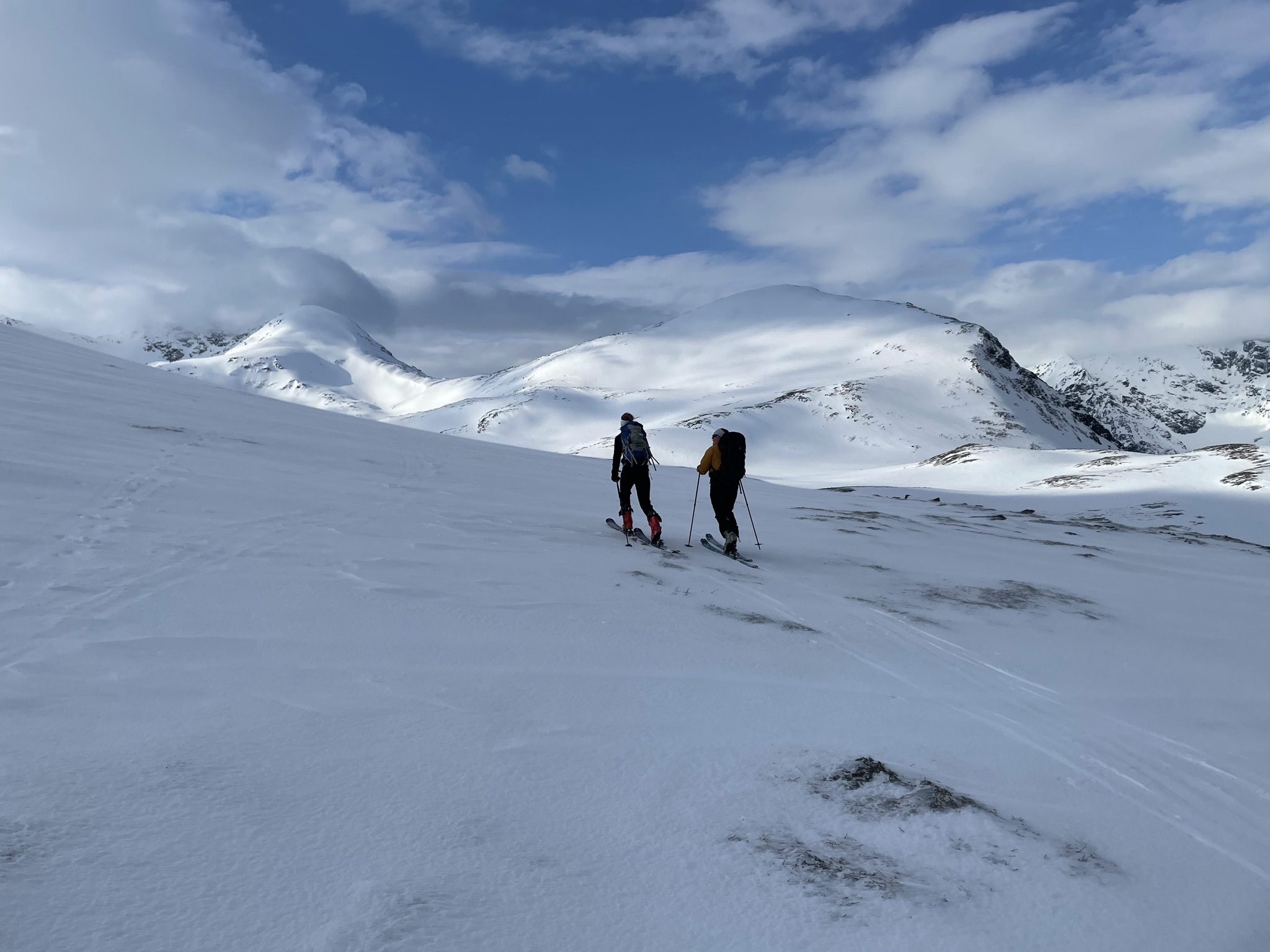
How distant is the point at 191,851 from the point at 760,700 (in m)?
3.47

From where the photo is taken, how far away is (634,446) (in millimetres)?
12125

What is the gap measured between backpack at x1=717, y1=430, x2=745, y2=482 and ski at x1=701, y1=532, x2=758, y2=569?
1.02 metres

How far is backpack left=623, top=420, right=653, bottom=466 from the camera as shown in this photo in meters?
12.1

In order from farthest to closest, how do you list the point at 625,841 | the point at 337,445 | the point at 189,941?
the point at 337,445
the point at 625,841
the point at 189,941

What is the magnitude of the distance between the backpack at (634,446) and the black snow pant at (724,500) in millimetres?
1164

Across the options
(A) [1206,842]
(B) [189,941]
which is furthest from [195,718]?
(A) [1206,842]

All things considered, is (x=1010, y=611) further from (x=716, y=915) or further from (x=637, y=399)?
(x=637, y=399)

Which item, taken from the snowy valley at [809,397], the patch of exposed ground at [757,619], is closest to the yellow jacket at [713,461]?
the patch of exposed ground at [757,619]

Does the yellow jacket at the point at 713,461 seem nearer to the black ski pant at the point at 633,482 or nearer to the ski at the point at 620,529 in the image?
the black ski pant at the point at 633,482

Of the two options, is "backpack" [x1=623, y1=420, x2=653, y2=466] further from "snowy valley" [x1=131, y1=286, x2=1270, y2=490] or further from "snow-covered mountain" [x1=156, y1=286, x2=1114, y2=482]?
"snow-covered mountain" [x1=156, y1=286, x2=1114, y2=482]

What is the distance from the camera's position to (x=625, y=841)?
3.26m

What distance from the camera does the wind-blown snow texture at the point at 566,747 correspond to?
2.77 m

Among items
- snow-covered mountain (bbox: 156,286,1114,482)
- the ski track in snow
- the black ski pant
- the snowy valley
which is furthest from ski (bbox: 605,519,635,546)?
snow-covered mountain (bbox: 156,286,1114,482)

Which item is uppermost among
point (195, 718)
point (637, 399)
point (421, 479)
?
point (637, 399)
